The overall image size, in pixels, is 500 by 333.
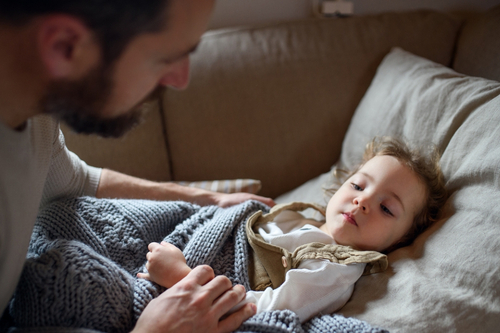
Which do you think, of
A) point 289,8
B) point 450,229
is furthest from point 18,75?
point 289,8

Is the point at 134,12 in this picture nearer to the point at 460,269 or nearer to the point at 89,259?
the point at 89,259

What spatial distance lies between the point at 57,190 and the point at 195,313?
1.79 ft

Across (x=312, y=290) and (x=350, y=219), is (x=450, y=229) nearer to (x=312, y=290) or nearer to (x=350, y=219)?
(x=350, y=219)

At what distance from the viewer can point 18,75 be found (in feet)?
2.33

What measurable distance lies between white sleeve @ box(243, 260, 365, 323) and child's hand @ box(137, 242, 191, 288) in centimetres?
17

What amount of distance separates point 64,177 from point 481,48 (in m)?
1.44

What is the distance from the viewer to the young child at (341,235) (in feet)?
3.22

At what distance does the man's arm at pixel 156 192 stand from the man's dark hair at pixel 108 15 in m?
0.63

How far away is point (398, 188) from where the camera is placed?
3.83ft

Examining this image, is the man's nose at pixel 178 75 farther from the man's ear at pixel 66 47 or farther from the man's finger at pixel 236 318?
the man's finger at pixel 236 318

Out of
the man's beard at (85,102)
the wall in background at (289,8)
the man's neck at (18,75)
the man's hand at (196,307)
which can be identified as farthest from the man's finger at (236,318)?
the wall in background at (289,8)

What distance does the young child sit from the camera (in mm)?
981

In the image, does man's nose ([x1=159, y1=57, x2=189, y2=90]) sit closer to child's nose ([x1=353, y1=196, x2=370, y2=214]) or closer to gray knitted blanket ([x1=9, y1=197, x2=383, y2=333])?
gray knitted blanket ([x1=9, y1=197, x2=383, y2=333])

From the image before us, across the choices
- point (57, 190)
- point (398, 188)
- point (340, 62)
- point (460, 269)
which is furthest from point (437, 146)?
point (57, 190)
